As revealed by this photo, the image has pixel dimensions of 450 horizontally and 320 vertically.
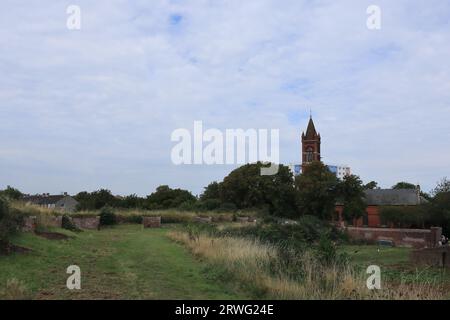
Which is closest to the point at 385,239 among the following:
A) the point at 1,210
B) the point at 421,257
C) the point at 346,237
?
the point at 346,237

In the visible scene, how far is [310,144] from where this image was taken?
128250 millimetres

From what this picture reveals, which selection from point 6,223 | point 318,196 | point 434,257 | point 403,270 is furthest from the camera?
point 318,196

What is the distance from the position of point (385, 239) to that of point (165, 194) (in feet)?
158

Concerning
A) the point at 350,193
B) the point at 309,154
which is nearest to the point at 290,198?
the point at 350,193

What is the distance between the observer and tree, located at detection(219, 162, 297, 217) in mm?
78125

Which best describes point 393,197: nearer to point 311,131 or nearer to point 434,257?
point 311,131

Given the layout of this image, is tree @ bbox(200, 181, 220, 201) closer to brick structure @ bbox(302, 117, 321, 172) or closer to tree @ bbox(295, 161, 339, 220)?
tree @ bbox(295, 161, 339, 220)

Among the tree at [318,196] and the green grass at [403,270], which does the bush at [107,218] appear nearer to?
the green grass at [403,270]

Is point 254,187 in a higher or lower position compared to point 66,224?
higher

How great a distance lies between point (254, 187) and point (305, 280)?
226 ft

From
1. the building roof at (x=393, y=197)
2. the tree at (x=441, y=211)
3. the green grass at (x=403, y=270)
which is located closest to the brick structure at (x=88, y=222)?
the green grass at (x=403, y=270)

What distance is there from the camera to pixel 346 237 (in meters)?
48.4

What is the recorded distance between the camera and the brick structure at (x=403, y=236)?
4409 cm

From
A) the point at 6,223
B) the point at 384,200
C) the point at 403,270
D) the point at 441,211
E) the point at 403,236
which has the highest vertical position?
the point at 384,200
